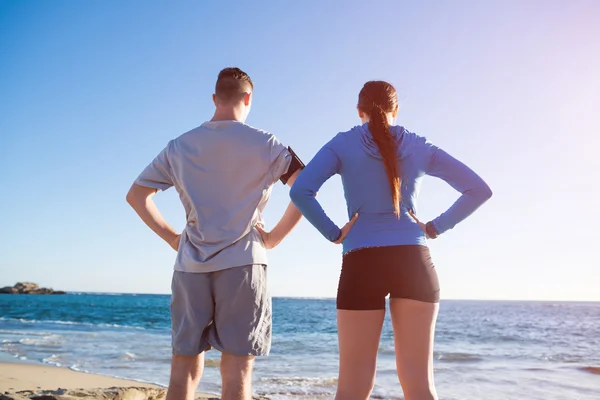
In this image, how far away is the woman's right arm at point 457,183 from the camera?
275cm

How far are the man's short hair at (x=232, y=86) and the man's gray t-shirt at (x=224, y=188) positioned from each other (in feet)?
0.50

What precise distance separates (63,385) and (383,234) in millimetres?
6163

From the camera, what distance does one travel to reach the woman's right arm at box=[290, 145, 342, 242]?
2.68m

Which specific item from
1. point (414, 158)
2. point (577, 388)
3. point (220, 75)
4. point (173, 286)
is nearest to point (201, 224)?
point (173, 286)

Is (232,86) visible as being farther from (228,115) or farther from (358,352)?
(358,352)

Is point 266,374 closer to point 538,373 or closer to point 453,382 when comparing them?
point 453,382

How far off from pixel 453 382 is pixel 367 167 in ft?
21.6

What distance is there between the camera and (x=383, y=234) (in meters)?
2.57

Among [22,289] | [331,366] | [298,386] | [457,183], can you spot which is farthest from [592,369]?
[22,289]

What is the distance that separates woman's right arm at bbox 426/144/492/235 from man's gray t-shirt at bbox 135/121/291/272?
2.41 ft

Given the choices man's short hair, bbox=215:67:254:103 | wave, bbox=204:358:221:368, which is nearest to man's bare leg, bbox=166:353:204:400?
man's short hair, bbox=215:67:254:103

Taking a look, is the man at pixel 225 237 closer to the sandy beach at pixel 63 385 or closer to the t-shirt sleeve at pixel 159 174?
the t-shirt sleeve at pixel 159 174

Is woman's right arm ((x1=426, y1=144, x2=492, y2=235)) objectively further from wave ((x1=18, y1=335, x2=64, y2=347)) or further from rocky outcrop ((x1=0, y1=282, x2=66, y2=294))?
rocky outcrop ((x1=0, y1=282, x2=66, y2=294))

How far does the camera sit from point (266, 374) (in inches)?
343
